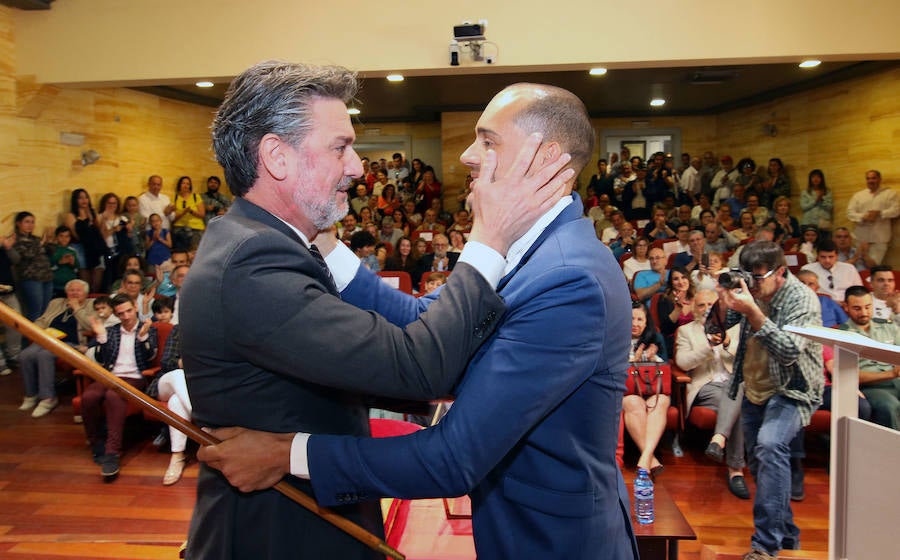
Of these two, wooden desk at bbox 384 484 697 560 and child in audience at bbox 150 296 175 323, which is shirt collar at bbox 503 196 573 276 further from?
child in audience at bbox 150 296 175 323

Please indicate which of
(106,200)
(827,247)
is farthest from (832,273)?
(106,200)

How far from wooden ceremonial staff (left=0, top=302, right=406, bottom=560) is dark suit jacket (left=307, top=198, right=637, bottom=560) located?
5 cm

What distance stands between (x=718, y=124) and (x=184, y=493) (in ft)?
41.0

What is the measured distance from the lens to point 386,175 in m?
12.1

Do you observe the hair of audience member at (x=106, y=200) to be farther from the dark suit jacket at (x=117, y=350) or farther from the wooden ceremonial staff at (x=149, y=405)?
the wooden ceremonial staff at (x=149, y=405)

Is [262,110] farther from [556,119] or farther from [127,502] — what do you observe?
[127,502]

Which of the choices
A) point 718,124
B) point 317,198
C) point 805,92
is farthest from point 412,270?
point 718,124

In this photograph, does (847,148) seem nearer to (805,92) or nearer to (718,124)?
(805,92)

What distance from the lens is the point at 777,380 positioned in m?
3.24

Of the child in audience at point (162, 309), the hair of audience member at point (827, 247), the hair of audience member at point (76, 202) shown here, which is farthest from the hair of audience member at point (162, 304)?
the hair of audience member at point (827, 247)

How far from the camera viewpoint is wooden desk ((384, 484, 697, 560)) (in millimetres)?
2385

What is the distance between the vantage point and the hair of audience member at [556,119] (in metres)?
1.28

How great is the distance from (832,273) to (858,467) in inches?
200

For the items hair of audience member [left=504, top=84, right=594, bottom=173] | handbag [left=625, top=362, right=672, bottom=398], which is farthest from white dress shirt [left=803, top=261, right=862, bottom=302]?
hair of audience member [left=504, top=84, right=594, bottom=173]
